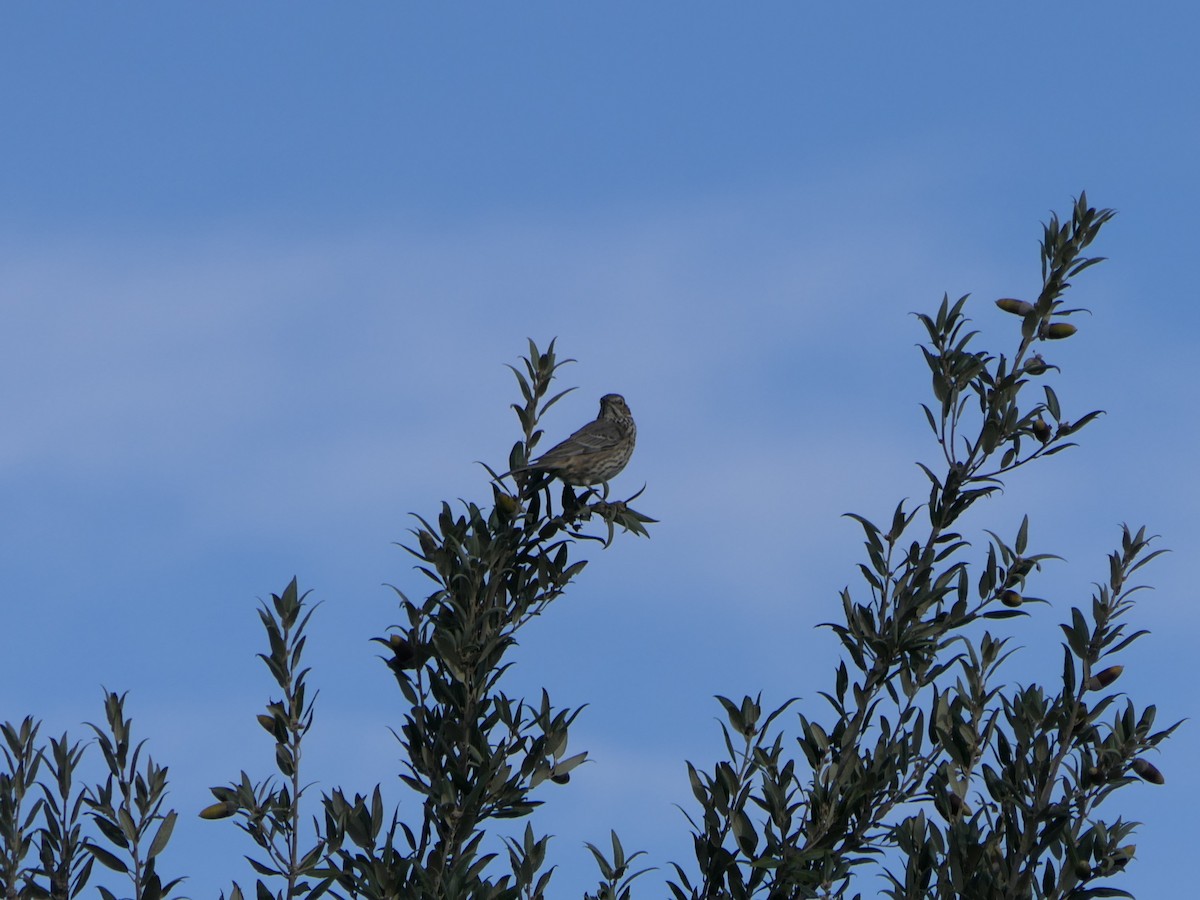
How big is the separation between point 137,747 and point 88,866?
57 cm

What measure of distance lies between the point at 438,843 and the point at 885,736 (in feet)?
6.79

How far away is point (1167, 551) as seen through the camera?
667 cm

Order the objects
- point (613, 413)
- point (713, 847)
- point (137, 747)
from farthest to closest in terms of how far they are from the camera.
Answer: point (613, 413) < point (137, 747) < point (713, 847)

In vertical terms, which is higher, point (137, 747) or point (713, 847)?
point (137, 747)

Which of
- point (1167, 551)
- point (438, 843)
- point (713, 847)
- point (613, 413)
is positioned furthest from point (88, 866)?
point (613, 413)

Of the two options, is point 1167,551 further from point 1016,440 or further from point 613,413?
point 613,413

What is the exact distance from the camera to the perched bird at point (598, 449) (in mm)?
11867

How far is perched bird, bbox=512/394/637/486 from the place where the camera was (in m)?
11.9

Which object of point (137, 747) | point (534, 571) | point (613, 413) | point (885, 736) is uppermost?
point (613, 413)

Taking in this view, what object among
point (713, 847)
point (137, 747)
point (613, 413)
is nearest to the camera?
point (713, 847)

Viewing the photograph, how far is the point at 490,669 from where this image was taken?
21.9 ft

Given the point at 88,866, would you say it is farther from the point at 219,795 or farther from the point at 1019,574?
the point at 1019,574

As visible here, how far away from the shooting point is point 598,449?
1281 centimetres

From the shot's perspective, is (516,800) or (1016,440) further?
(1016,440)
